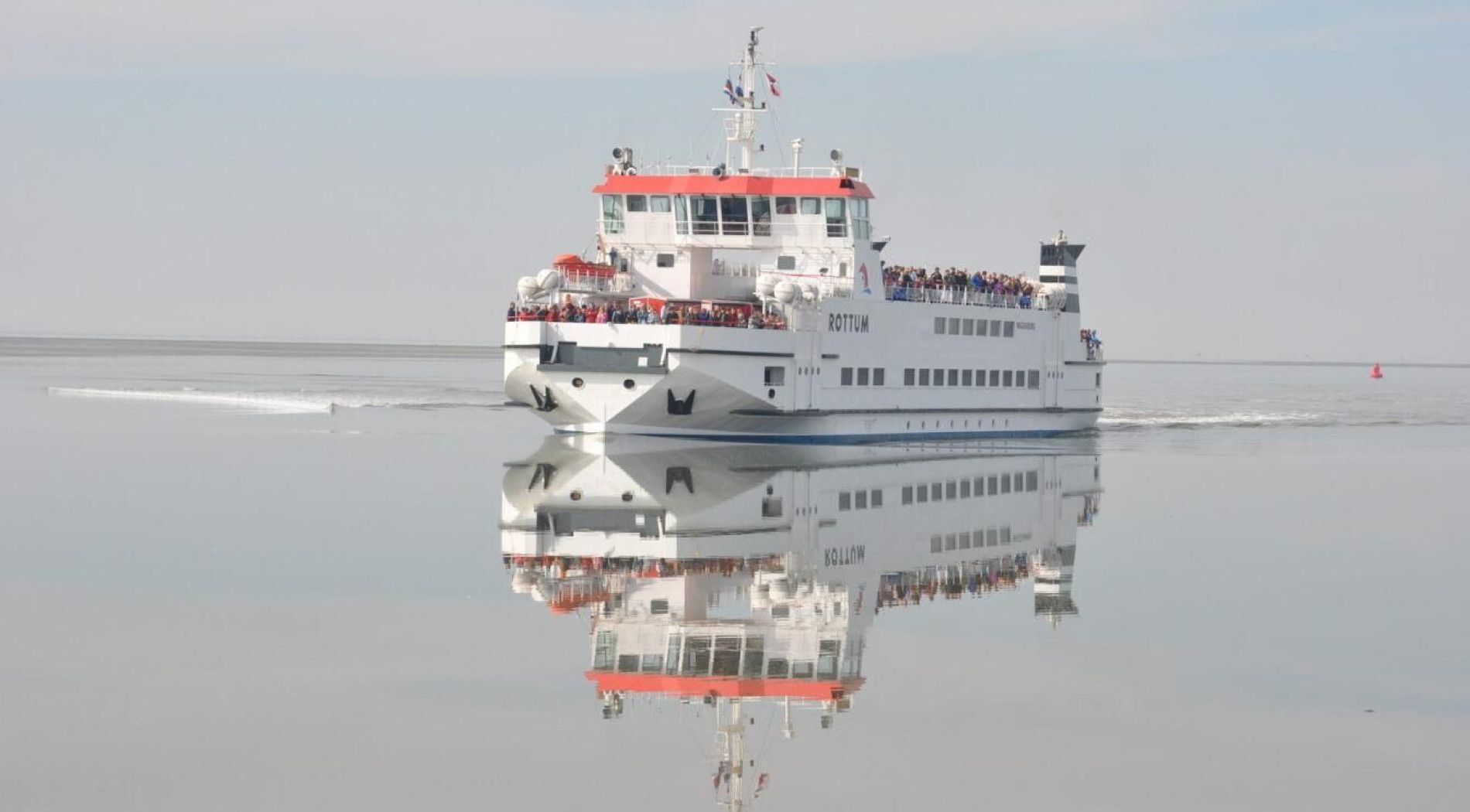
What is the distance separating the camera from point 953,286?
5847 cm

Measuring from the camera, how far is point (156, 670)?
19.7 metres

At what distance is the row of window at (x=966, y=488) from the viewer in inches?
1517

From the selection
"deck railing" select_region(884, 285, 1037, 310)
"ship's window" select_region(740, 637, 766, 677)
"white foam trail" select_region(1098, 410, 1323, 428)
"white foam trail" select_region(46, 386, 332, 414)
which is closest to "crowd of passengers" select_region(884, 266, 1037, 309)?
"deck railing" select_region(884, 285, 1037, 310)

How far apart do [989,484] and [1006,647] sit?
20.0 metres

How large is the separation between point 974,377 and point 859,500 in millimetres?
22047

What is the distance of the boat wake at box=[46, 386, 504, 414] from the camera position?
68.6 metres

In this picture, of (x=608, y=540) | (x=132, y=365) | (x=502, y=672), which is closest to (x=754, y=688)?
(x=502, y=672)

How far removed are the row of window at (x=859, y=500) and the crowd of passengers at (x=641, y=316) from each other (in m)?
9.83

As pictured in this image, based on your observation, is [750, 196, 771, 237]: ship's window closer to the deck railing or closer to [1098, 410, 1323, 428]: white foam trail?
the deck railing

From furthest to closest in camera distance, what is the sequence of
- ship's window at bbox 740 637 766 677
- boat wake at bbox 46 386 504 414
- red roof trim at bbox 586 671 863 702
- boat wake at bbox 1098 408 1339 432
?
boat wake at bbox 1098 408 1339 432
boat wake at bbox 46 386 504 414
ship's window at bbox 740 637 766 677
red roof trim at bbox 586 671 863 702

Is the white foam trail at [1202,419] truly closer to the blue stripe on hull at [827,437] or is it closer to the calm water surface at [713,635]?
the blue stripe on hull at [827,437]

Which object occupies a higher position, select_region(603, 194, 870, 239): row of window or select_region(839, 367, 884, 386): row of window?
select_region(603, 194, 870, 239): row of window

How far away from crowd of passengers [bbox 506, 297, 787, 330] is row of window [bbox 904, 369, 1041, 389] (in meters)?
7.17

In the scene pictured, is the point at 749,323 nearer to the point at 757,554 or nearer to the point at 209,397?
the point at 757,554
